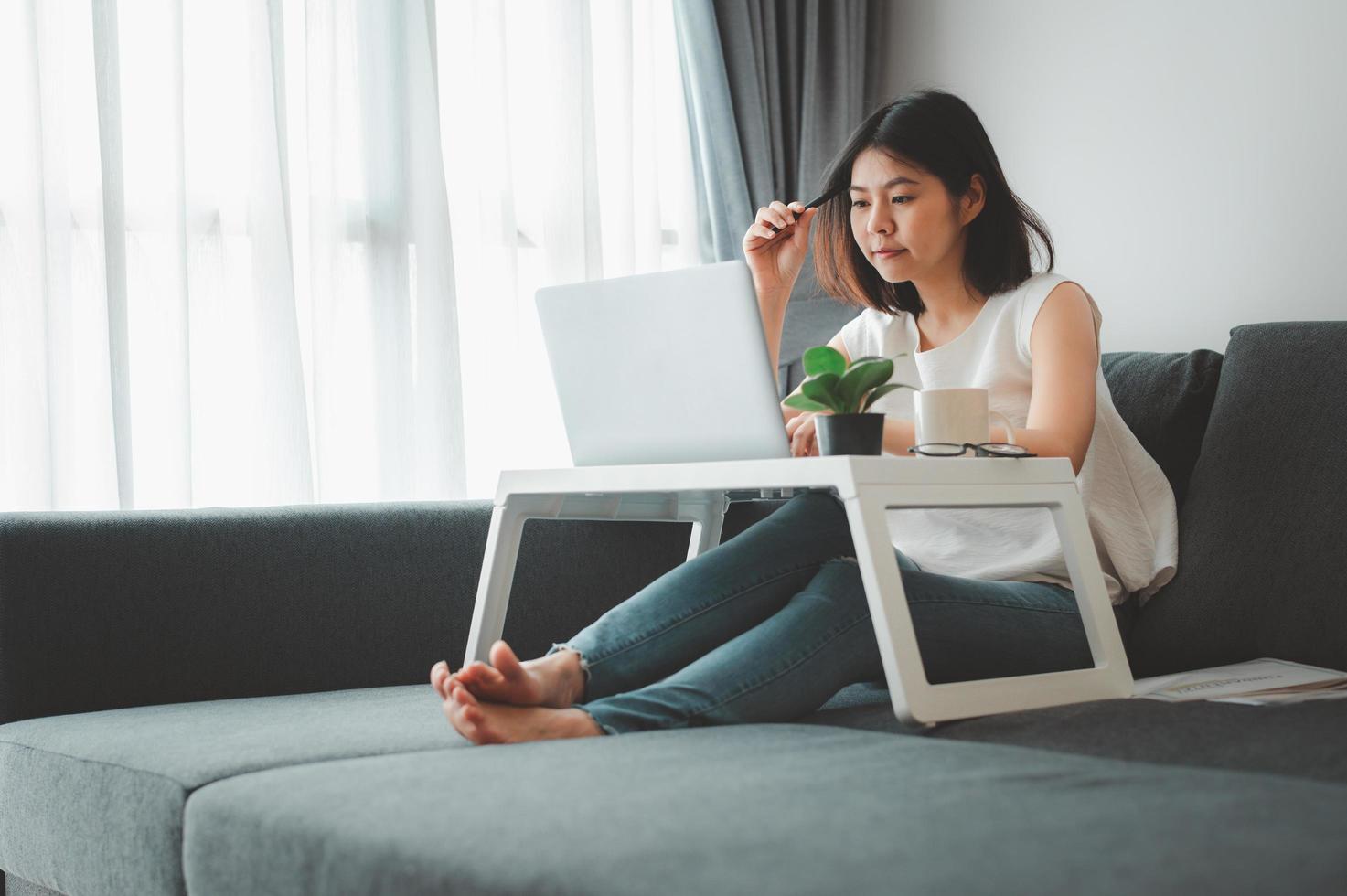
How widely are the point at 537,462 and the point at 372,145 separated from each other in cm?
69

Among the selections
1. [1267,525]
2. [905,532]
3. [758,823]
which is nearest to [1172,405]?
[1267,525]

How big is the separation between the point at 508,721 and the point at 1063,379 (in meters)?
0.76

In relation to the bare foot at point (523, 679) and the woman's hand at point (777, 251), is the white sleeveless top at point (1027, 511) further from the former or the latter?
the bare foot at point (523, 679)

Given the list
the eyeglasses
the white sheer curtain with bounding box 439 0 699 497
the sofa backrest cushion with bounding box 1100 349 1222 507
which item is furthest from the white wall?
the eyeglasses

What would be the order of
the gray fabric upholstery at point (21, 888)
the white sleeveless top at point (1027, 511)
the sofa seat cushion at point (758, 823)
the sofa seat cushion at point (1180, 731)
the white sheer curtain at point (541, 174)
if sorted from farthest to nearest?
the white sheer curtain at point (541, 174) < the white sleeveless top at point (1027, 511) < the gray fabric upholstery at point (21, 888) < the sofa seat cushion at point (1180, 731) < the sofa seat cushion at point (758, 823)

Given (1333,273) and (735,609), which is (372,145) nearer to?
(735,609)

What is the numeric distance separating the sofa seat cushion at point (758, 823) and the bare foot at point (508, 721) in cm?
6

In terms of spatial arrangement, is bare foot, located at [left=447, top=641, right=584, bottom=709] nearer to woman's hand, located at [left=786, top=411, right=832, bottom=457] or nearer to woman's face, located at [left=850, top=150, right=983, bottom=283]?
woman's hand, located at [left=786, top=411, right=832, bottom=457]

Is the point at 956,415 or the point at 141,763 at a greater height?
the point at 956,415

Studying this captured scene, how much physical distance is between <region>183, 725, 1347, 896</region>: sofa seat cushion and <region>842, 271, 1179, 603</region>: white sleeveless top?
21.8 inches

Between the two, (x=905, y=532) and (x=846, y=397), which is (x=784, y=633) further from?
A: (x=905, y=532)

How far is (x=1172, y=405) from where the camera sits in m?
1.79

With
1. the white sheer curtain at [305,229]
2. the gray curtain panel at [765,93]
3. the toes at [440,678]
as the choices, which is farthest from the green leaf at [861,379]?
the gray curtain panel at [765,93]

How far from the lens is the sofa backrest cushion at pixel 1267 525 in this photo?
1.52 m
